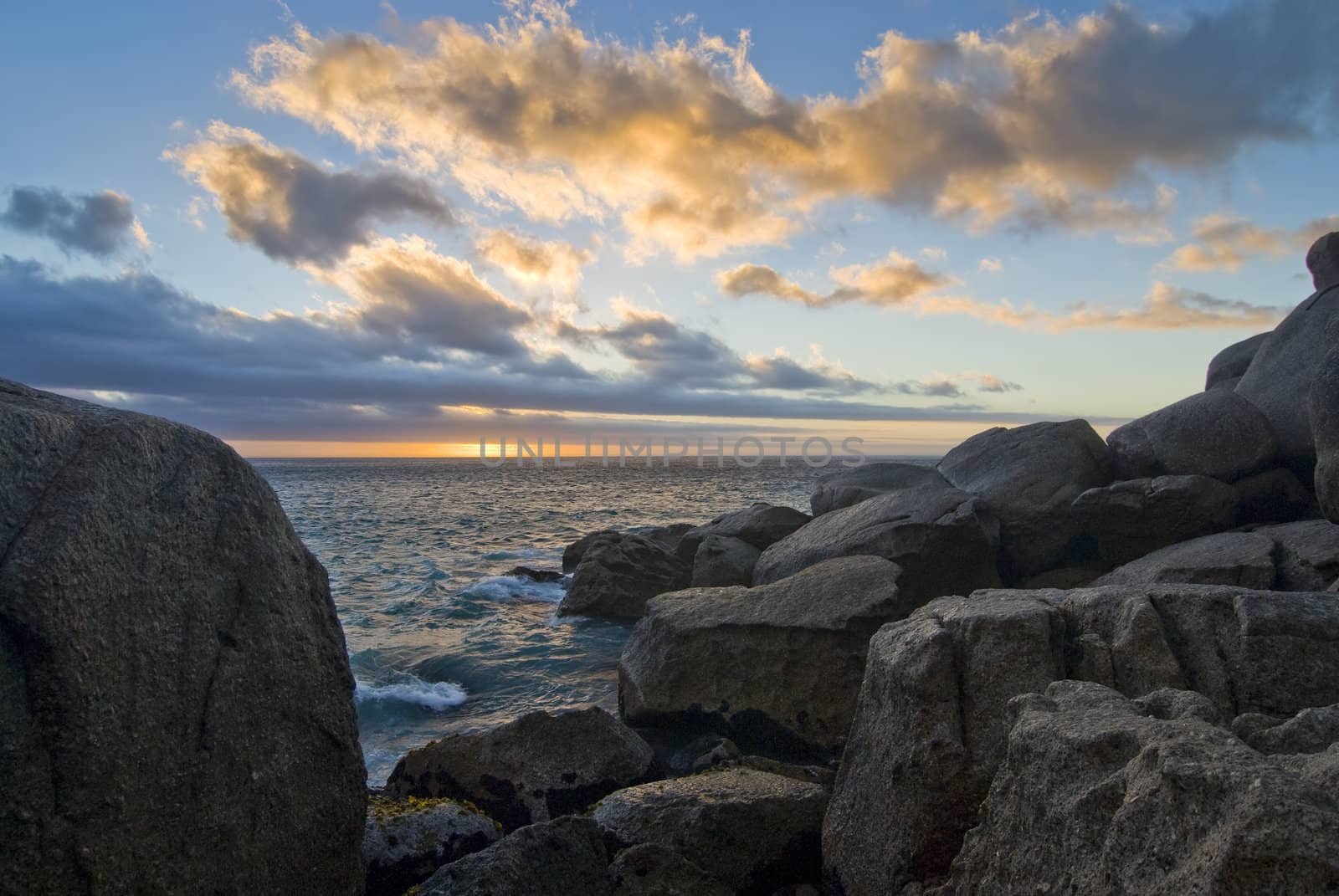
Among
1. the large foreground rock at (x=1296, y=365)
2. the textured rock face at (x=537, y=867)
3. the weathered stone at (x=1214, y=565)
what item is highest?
the large foreground rock at (x=1296, y=365)

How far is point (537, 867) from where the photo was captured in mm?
4535

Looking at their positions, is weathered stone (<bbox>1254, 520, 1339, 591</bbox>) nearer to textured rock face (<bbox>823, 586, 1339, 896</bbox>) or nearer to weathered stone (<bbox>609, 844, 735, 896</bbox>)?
textured rock face (<bbox>823, 586, 1339, 896</bbox>)

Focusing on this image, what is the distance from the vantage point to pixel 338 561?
28.2m

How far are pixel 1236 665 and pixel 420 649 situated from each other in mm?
14074

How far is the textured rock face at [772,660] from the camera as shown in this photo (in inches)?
345

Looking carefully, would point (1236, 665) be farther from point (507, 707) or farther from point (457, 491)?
point (457, 491)

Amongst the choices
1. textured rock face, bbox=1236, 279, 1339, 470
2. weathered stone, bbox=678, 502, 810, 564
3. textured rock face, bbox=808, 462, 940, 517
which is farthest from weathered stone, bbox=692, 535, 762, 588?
textured rock face, bbox=1236, 279, 1339, 470

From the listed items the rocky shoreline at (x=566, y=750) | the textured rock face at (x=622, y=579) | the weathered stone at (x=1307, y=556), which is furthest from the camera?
the textured rock face at (x=622, y=579)

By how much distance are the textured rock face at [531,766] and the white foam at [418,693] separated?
497cm

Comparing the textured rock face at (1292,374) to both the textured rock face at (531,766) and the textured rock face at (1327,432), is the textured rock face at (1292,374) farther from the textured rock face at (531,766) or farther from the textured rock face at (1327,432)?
the textured rock face at (531,766)

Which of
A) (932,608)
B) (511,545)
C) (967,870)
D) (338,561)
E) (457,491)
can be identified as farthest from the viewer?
(457,491)

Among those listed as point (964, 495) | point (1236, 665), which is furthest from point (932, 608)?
point (964, 495)

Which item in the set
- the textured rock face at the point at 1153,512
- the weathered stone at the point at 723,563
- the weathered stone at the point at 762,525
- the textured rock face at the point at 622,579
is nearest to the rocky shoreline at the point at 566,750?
the textured rock face at the point at 1153,512

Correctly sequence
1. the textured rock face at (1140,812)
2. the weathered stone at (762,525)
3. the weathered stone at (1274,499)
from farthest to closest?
the weathered stone at (762,525), the weathered stone at (1274,499), the textured rock face at (1140,812)
